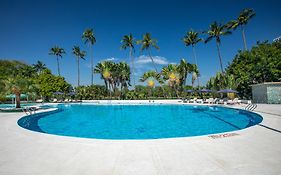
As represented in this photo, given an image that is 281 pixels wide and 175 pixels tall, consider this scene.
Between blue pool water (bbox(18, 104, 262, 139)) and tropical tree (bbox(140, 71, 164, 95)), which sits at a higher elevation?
tropical tree (bbox(140, 71, 164, 95))

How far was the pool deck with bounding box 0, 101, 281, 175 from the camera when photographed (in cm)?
355

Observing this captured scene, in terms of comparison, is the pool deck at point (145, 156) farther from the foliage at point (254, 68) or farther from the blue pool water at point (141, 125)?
the foliage at point (254, 68)

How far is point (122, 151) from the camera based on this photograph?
475 centimetres

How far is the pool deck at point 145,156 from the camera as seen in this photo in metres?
3.55

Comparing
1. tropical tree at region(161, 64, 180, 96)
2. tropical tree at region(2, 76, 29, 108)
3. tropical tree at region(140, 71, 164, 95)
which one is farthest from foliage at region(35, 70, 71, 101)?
tropical tree at region(161, 64, 180, 96)

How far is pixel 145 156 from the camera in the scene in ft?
14.3

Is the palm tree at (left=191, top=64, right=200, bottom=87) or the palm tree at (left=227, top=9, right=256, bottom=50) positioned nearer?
the palm tree at (left=227, top=9, right=256, bottom=50)

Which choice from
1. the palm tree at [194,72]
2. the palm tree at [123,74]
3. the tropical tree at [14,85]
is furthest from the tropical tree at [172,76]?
the tropical tree at [14,85]

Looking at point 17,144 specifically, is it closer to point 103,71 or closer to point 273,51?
point 273,51

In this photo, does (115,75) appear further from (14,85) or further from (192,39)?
(14,85)

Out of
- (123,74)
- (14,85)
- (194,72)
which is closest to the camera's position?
(14,85)

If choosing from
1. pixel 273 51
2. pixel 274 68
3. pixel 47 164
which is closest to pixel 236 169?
pixel 47 164

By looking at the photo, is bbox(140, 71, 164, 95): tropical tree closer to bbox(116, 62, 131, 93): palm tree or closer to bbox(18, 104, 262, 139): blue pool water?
bbox(116, 62, 131, 93): palm tree

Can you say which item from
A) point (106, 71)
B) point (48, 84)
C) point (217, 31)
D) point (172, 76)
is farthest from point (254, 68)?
point (48, 84)
